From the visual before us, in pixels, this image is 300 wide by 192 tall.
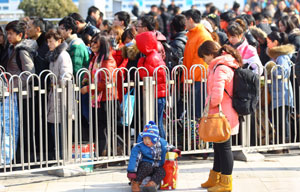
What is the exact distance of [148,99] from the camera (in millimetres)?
9352

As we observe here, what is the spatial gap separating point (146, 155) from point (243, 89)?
1310mm

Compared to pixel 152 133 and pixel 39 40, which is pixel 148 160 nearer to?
pixel 152 133

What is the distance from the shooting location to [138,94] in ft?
30.2

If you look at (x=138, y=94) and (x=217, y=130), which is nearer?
(x=217, y=130)

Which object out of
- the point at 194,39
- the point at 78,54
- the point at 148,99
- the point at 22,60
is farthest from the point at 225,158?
the point at 22,60

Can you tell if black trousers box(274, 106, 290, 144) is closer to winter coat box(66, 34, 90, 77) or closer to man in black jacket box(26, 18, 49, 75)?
winter coat box(66, 34, 90, 77)

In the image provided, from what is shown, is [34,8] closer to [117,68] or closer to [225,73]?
[117,68]

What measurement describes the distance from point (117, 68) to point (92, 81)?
46 cm

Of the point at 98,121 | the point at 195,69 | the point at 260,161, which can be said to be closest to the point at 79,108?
the point at 98,121

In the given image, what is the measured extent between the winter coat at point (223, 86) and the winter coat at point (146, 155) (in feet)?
2.32

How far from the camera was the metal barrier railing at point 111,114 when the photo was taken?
8.89 m

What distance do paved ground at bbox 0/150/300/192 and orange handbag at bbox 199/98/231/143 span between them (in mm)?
717

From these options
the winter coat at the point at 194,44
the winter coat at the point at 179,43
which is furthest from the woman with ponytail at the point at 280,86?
the winter coat at the point at 179,43

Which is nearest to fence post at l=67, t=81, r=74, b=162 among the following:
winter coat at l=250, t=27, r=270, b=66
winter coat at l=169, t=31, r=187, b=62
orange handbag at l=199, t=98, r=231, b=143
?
orange handbag at l=199, t=98, r=231, b=143
